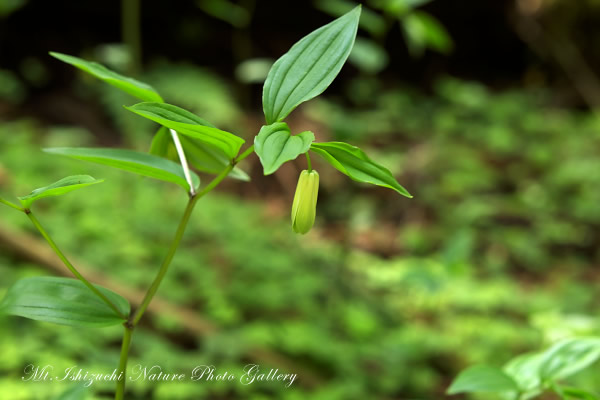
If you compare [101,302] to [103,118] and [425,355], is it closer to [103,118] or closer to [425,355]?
[425,355]

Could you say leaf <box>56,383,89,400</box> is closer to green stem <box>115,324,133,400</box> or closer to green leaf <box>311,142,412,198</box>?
green stem <box>115,324,133,400</box>

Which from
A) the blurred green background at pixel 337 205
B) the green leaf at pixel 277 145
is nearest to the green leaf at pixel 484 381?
the green leaf at pixel 277 145

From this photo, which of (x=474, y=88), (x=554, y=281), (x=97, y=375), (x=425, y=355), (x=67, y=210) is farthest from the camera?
(x=474, y=88)

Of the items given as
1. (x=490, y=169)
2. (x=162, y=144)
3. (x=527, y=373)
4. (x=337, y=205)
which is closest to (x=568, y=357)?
(x=527, y=373)

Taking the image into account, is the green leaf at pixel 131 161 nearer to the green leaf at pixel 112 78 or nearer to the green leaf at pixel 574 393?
the green leaf at pixel 112 78

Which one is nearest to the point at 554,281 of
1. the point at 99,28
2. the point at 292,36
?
the point at 292,36

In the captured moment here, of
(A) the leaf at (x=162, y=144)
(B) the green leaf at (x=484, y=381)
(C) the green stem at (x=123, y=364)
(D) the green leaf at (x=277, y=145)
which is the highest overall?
(A) the leaf at (x=162, y=144)

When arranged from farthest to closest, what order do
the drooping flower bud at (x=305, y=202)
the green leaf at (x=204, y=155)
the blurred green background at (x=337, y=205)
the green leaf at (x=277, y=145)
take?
the blurred green background at (x=337, y=205), the green leaf at (x=204, y=155), the drooping flower bud at (x=305, y=202), the green leaf at (x=277, y=145)
